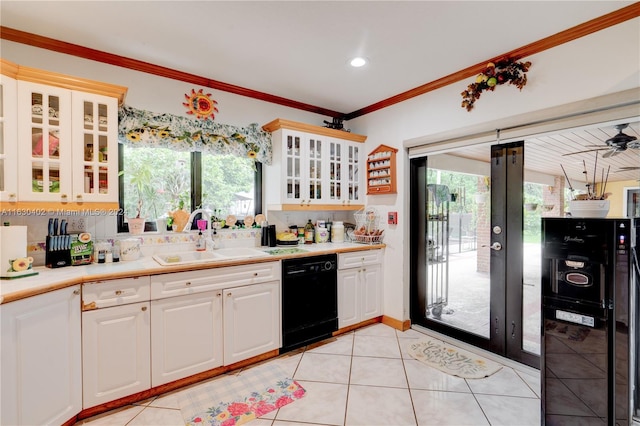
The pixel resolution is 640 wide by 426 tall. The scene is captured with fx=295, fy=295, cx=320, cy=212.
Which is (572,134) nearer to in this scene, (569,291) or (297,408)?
(569,291)

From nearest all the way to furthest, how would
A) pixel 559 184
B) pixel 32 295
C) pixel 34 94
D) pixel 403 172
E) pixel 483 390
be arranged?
pixel 32 295, pixel 34 94, pixel 483 390, pixel 559 184, pixel 403 172

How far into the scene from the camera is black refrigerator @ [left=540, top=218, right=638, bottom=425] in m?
1.59

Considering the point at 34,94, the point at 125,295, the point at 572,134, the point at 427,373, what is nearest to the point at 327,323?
the point at 427,373

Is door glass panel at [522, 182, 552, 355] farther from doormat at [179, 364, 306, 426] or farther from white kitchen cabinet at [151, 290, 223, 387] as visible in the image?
white kitchen cabinet at [151, 290, 223, 387]

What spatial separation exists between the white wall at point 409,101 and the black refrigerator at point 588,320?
1.04m

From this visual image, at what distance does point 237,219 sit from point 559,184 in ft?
9.68

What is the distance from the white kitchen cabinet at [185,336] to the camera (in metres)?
2.09

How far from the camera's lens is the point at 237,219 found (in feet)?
10.4

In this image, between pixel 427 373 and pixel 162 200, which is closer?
pixel 427 373

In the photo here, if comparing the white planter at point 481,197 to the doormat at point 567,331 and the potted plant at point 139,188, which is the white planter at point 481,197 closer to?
the doormat at point 567,331

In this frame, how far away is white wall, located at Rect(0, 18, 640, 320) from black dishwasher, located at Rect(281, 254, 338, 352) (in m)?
0.79

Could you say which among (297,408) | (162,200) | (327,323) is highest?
(162,200)

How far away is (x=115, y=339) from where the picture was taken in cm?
194

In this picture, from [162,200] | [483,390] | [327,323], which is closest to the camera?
[483,390]
